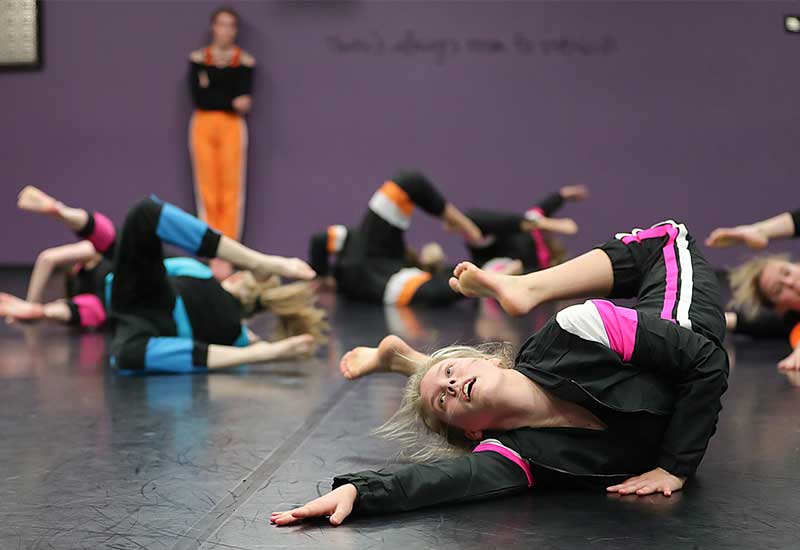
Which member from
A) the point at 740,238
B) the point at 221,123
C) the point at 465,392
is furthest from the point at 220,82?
the point at 465,392

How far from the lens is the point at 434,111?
676 centimetres

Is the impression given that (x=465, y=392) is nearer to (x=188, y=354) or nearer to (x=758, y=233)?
(x=188, y=354)

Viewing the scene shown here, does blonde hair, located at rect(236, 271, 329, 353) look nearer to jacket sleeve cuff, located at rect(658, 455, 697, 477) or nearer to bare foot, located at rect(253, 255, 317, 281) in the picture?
bare foot, located at rect(253, 255, 317, 281)

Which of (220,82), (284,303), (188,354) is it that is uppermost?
(220,82)

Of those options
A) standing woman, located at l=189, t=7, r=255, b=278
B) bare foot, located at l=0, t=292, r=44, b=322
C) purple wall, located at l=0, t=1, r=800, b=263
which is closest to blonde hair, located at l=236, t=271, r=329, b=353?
bare foot, located at l=0, t=292, r=44, b=322

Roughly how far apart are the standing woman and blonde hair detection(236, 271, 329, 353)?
3.18 meters

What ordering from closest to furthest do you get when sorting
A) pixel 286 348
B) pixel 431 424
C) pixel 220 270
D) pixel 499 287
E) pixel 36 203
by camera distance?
1. pixel 431 424
2. pixel 499 287
3. pixel 286 348
4. pixel 36 203
5. pixel 220 270

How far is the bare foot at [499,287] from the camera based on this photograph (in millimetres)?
2236

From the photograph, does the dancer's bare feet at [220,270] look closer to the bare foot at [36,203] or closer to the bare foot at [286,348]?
the bare foot at [36,203]

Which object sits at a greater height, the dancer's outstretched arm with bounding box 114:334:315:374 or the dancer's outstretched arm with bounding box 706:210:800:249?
the dancer's outstretched arm with bounding box 706:210:800:249

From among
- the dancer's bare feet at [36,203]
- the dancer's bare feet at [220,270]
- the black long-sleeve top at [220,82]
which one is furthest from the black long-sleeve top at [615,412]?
the black long-sleeve top at [220,82]

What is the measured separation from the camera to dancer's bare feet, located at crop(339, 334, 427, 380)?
2.42m

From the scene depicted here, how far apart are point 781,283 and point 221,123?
4.18 meters

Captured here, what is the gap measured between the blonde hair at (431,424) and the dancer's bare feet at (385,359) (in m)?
0.21
